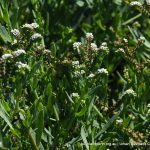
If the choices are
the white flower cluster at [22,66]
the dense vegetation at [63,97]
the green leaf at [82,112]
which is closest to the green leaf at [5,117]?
the dense vegetation at [63,97]

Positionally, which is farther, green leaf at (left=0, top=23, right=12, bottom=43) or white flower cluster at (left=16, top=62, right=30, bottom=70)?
green leaf at (left=0, top=23, right=12, bottom=43)

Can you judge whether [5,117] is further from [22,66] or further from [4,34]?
[4,34]

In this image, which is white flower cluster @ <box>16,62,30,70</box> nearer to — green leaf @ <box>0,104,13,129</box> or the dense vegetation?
the dense vegetation

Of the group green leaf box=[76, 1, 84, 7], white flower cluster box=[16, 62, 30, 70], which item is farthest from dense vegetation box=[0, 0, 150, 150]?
green leaf box=[76, 1, 84, 7]

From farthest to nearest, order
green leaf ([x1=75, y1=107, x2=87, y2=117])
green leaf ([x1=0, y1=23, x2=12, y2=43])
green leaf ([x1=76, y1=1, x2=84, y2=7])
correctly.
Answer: green leaf ([x1=76, y1=1, x2=84, y2=7]), green leaf ([x1=0, y1=23, x2=12, y2=43]), green leaf ([x1=75, y1=107, x2=87, y2=117])

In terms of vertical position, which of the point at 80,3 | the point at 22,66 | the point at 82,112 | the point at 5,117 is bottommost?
the point at 82,112

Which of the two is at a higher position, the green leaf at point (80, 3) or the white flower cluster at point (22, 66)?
the green leaf at point (80, 3)

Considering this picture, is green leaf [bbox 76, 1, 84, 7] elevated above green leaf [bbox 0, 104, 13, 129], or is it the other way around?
green leaf [bbox 76, 1, 84, 7]

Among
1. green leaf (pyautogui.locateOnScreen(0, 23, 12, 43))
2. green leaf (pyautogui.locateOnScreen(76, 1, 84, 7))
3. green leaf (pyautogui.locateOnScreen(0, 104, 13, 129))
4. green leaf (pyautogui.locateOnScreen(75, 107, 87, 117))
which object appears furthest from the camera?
green leaf (pyautogui.locateOnScreen(76, 1, 84, 7))

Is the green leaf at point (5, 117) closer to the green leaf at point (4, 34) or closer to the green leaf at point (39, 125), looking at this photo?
the green leaf at point (39, 125)

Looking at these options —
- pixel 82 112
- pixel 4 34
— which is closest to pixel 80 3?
pixel 4 34

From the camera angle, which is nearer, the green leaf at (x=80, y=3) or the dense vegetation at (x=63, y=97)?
the dense vegetation at (x=63, y=97)

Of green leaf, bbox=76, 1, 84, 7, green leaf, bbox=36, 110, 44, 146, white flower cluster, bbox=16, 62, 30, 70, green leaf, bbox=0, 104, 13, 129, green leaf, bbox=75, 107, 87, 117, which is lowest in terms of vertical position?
green leaf, bbox=75, 107, 87, 117
